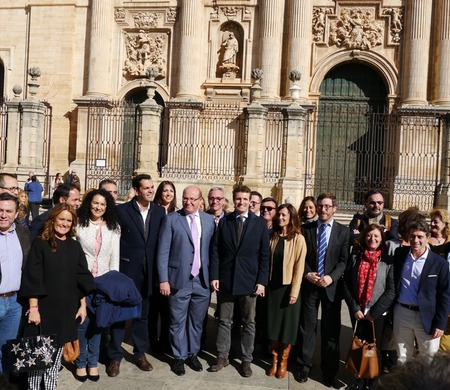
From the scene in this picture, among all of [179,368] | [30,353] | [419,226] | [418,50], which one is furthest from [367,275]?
[418,50]

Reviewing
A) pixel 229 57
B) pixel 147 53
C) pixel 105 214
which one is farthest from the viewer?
pixel 147 53

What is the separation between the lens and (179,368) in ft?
17.5

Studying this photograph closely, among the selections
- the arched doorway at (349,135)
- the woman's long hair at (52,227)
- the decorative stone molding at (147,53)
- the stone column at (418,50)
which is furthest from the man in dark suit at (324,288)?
the decorative stone molding at (147,53)

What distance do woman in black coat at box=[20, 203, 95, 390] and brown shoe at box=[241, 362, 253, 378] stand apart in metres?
1.83

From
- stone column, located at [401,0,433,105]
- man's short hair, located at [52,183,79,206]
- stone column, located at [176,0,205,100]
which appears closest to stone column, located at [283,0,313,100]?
stone column, located at [176,0,205,100]

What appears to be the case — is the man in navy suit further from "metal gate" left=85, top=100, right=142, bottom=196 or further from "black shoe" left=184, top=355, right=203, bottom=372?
"metal gate" left=85, top=100, right=142, bottom=196

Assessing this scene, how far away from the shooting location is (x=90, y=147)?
17641mm

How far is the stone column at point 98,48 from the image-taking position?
20.1 metres

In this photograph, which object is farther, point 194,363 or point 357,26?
point 357,26

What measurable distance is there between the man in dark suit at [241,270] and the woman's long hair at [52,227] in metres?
1.61

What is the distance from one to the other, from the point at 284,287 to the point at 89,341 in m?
2.12

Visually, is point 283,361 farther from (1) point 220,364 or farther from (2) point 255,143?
(2) point 255,143

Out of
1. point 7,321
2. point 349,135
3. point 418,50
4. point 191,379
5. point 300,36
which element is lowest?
point 191,379

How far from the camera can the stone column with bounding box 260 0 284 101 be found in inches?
746
